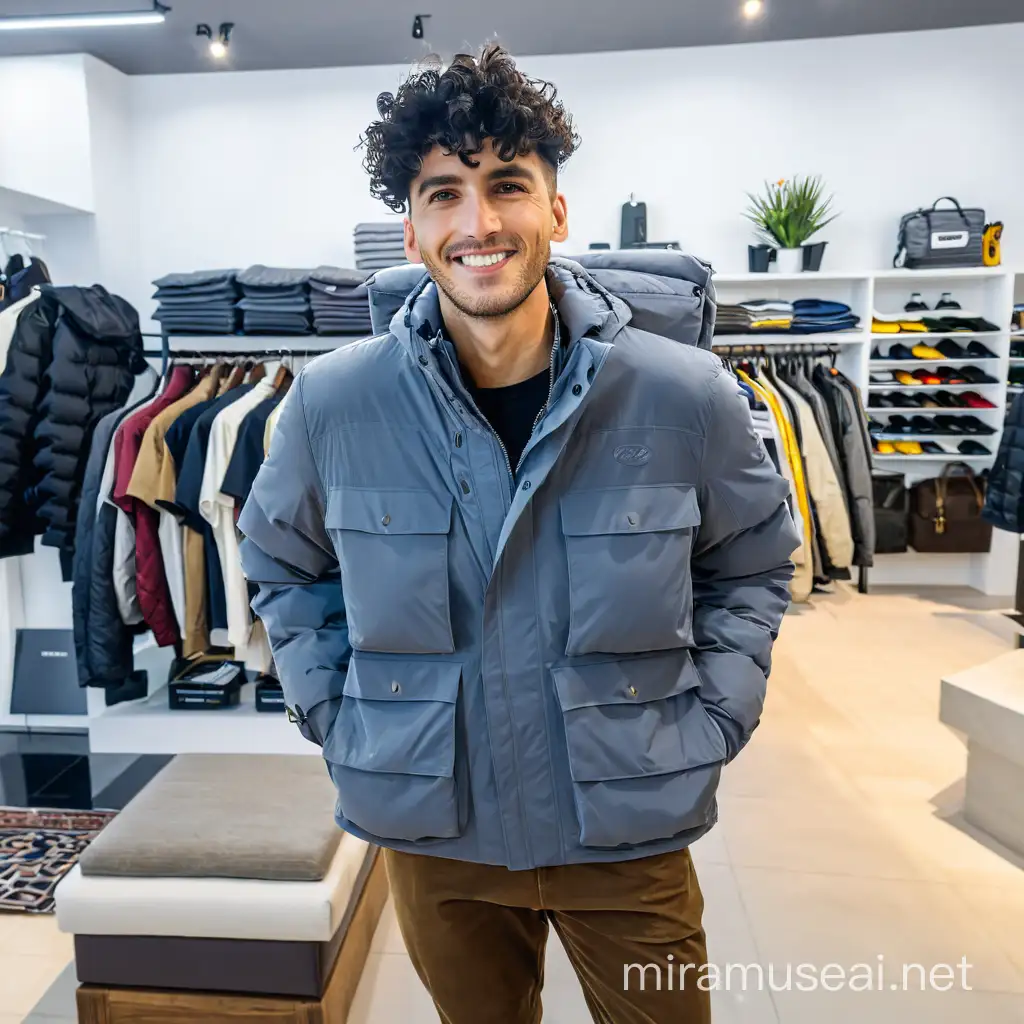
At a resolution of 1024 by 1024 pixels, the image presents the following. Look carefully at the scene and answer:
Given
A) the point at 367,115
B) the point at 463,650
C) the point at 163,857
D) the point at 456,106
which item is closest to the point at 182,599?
the point at 163,857

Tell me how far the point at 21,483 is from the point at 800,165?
179 inches

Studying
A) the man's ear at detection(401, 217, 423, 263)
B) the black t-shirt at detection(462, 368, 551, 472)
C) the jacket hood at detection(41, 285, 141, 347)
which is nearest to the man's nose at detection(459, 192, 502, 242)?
the man's ear at detection(401, 217, 423, 263)

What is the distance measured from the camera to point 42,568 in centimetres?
371

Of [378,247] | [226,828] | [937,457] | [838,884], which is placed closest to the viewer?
[226,828]

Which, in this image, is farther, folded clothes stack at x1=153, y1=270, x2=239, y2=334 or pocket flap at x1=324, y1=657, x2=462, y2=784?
folded clothes stack at x1=153, y1=270, x2=239, y2=334

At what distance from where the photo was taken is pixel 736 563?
1252 millimetres

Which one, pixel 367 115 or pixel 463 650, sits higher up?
pixel 367 115

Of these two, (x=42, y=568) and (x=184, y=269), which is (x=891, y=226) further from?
(x=42, y=568)

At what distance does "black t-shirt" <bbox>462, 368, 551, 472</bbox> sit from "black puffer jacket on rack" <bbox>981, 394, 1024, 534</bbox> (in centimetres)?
349

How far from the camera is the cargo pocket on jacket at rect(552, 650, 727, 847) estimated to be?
108cm

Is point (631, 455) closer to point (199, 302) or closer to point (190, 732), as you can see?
point (190, 732)

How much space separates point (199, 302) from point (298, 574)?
2.61 meters

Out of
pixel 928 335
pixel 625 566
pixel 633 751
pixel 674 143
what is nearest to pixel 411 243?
pixel 625 566

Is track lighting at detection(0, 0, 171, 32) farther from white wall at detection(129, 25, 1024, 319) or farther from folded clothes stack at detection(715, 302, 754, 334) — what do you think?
folded clothes stack at detection(715, 302, 754, 334)
